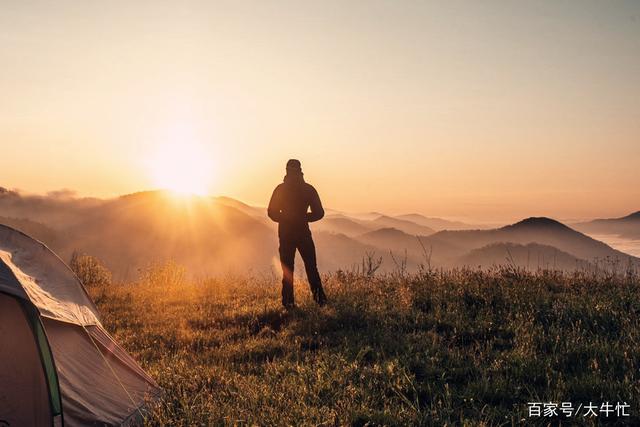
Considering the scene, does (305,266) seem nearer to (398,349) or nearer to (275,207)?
(275,207)

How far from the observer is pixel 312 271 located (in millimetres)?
10641

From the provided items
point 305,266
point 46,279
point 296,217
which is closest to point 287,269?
point 305,266

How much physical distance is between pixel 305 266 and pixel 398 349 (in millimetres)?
3905

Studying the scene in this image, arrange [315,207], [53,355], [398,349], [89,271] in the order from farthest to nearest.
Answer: [89,271], [315,207], [398,349], [53,355]

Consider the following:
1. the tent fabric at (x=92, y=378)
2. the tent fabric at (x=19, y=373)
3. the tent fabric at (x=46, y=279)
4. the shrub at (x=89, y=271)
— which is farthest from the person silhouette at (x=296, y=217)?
the shrub at (x=89, y=271)

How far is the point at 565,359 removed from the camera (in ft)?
20.6

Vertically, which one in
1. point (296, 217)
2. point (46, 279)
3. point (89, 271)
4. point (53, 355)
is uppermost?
point (296, 217)

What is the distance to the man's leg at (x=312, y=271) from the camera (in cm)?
1063

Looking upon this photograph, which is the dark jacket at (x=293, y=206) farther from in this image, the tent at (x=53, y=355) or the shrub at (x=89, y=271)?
the shrub at (x=89, y=271)

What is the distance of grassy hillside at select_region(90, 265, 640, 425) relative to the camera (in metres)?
5.27

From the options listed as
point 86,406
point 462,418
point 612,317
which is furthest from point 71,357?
point 612,317

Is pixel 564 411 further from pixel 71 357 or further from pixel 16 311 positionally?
pixel 16 311

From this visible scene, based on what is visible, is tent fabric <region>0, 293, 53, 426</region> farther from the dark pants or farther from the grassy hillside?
the dark pants

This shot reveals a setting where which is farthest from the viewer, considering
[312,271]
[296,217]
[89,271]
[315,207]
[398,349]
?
[89,271]
